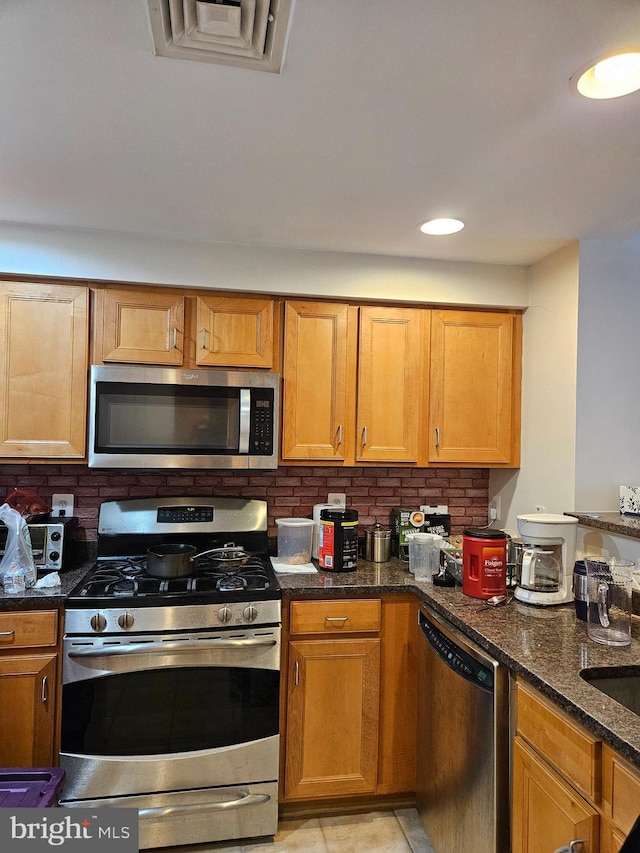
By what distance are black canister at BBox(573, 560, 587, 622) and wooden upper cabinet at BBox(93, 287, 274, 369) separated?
152cm

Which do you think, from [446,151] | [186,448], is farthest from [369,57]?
[186,448]

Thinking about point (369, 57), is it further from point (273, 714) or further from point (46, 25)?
point (273, 714)

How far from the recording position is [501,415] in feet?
9.16

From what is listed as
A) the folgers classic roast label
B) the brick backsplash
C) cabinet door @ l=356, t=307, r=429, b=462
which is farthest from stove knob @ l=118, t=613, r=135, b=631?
the folgers classic roast label

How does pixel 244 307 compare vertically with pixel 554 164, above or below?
below

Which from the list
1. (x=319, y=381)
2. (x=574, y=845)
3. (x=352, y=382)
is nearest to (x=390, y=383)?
(x=352, y=382)

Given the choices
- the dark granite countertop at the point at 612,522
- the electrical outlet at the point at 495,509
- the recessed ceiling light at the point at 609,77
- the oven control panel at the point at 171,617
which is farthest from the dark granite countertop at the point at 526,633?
the recessed ceiling light at the point at 609,77

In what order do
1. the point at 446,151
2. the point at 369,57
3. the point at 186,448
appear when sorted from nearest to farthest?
the point at 369,57 → the point at 446,151 → the point at 186,448

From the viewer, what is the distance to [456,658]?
74.2 inches

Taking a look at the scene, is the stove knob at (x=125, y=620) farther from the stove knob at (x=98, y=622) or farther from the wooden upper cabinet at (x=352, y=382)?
the wooden upper cabinet at (x=352, y=382)

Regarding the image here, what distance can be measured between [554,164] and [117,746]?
248cm

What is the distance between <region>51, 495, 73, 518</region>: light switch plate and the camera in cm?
268

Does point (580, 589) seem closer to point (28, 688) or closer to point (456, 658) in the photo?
point (456, 658)

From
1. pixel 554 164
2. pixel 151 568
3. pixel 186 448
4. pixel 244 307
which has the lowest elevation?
pixel 151 568
